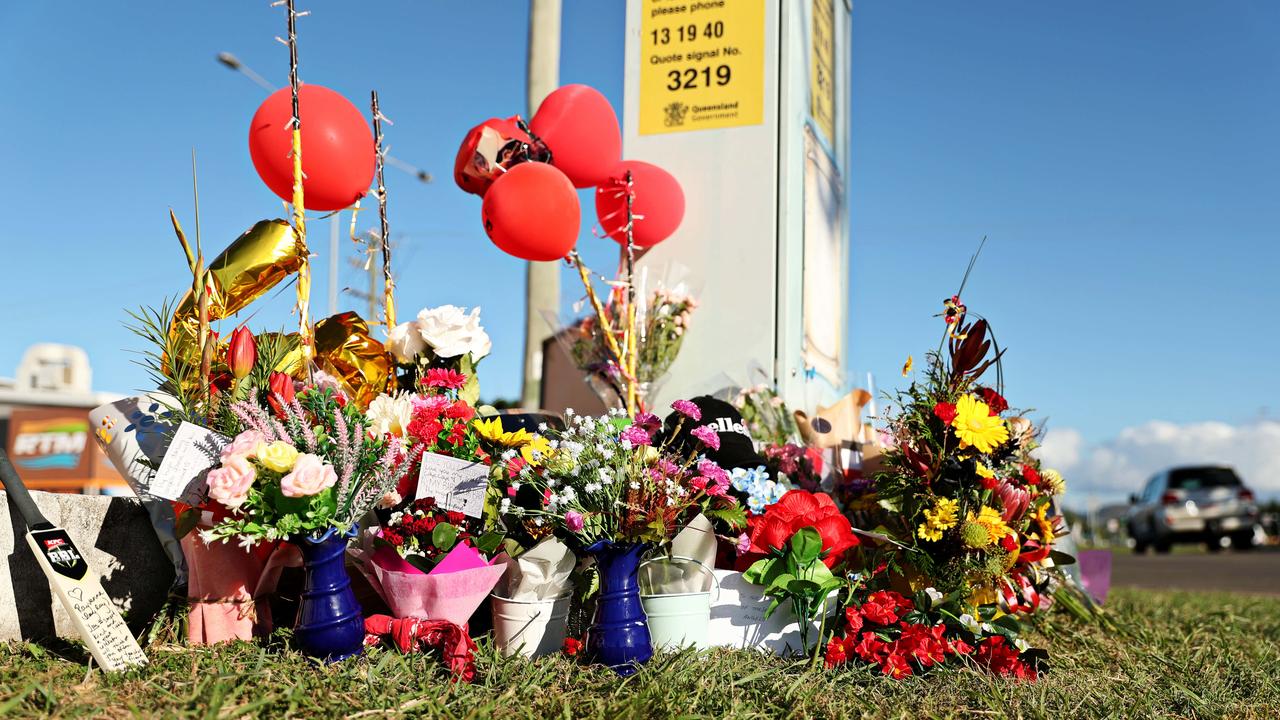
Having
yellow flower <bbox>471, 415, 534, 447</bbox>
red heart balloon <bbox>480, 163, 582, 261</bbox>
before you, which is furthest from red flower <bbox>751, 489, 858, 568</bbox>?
red heart balloon <bbox>480, 163, 582, 261</bbox>

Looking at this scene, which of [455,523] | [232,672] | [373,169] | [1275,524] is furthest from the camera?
[1275,524]

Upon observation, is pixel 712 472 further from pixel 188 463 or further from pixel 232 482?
pixel 188 463

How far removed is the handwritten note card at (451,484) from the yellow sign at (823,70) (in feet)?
9.63

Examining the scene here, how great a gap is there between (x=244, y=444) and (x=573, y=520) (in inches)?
29.2

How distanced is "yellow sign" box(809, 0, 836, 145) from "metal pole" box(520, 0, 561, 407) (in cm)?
248

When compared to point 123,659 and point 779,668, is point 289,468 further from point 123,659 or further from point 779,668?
point 779,668

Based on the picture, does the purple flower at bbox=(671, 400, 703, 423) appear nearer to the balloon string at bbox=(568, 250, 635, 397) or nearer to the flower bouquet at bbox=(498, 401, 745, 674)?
the flower bouquet at bbox=(498, 401, 745, 674)

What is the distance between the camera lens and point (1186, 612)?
3.92 m

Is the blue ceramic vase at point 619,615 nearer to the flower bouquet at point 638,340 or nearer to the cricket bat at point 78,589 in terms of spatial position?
the cricket bat at point 78,589

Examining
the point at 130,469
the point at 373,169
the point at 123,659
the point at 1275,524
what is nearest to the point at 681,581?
the point at 123,659

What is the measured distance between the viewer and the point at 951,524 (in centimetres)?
227

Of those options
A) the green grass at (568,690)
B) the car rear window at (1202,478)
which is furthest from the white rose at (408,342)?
the car rear window at (1202,478)

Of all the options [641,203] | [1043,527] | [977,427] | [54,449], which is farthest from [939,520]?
[54,449]

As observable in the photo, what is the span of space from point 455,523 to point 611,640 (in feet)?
1.57
